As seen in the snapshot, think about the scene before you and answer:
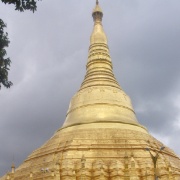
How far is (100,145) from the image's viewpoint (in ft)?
87.4

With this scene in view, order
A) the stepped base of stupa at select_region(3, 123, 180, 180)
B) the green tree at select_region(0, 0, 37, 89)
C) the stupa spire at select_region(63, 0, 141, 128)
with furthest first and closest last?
the stupa spire at select_region(63, 0, 141, 128), the stepped base of stupa at select_region(3, 123, 180, 180), the green tree at select_region(0, 0, 37, 89)

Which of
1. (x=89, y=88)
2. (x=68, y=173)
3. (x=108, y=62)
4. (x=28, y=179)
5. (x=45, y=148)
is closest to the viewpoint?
(x=68, y=173)

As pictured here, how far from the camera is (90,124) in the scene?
95.8 feet

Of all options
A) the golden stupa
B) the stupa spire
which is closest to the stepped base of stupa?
the golden stupa

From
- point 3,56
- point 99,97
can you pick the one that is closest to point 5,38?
point 3,56

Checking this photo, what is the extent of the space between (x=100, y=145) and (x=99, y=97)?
5.97m

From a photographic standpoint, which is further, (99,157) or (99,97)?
(99,97)

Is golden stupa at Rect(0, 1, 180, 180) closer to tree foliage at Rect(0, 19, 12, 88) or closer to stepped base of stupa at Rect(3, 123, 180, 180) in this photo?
stepped base of stupa at Rect(3, 123, 180, 180)

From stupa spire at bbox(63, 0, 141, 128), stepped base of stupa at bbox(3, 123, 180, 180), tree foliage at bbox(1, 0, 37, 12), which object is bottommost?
tree foliage at bbox(1, 0, 37, 12)

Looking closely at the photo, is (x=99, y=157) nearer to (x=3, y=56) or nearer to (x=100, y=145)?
(x=100, y=145)

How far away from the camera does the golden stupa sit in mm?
24656

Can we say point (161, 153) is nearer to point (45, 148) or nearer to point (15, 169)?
point (45, 148)

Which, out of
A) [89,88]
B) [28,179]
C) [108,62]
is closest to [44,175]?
[28,179]

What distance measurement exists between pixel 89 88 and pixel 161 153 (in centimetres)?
895
